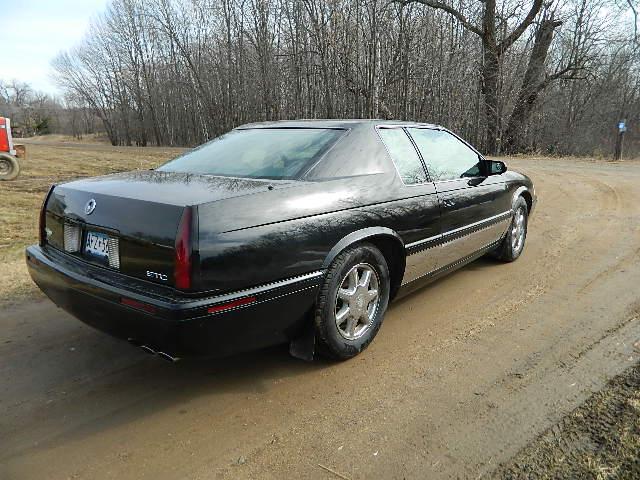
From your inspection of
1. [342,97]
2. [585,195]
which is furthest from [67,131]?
[585,195]

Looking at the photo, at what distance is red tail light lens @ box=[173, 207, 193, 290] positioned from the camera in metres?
2.15

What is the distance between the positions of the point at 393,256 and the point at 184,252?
1.61 m

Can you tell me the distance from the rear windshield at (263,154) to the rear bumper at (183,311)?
Result: 0.79 metres

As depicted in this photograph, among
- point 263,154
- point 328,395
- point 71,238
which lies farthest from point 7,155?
point 328,395

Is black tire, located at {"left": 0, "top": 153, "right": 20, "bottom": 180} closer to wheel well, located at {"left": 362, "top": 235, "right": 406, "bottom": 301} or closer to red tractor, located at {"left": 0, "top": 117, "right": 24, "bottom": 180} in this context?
red tractor, located at {"left": 0, "top": 117, "right": 24, "bottom": 180}

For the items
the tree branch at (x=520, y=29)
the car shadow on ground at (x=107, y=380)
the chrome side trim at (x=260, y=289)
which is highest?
the tree branch at (x=520, y=29)

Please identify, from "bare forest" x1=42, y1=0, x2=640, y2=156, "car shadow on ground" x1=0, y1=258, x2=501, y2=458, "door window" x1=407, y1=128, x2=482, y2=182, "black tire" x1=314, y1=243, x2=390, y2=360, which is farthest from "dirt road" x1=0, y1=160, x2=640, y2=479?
"bare forest" x1=42, y1=0, x2=640, y2=156

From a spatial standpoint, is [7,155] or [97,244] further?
[7,155]

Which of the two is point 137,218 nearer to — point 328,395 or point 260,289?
point 260,289

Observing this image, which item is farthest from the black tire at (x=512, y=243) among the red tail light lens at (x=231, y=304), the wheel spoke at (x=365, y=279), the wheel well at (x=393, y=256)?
the red tail light lens at (x=231, y=304)

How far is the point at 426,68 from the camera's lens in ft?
66.4

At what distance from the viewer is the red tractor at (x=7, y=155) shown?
1115 centimetres

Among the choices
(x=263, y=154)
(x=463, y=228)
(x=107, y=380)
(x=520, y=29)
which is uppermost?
(x=520, y=29)

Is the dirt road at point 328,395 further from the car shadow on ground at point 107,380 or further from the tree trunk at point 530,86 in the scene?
the tree trunk at point 530,86
